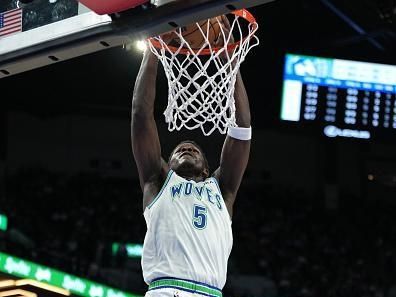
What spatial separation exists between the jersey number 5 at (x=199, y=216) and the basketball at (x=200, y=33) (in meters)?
0.90

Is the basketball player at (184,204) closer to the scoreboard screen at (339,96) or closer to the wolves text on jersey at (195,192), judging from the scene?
the wolves text on jersey at (195,192)

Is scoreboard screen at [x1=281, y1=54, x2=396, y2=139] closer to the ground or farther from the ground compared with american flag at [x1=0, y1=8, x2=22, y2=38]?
farther from the ground

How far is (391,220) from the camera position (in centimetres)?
1661

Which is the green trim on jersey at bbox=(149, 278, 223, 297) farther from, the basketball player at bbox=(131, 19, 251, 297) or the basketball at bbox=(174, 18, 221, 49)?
the basketball at bbox=(174, 18, 221, 49)

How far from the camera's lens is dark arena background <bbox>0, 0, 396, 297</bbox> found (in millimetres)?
11180

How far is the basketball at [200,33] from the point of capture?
13.9 ft

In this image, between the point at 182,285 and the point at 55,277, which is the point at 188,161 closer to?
the point at 182,285

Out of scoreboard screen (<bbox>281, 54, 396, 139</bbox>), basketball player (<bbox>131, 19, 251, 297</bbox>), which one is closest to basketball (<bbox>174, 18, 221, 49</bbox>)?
basketball player (<bbox>131, 19, 251, 297</bbox>)

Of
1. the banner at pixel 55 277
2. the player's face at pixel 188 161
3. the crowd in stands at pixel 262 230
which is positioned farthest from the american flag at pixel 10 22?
the crowd in stands at pixel 262 230

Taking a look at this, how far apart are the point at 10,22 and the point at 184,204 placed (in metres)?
1.24

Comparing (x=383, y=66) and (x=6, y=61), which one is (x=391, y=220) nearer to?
(x=383, y=66)

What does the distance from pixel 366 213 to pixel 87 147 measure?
580 centimetres

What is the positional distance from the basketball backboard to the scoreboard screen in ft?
24.0

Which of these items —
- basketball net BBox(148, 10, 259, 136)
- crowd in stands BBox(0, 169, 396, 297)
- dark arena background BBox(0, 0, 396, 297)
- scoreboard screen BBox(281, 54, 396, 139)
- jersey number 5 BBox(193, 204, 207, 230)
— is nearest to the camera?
jersey number 5 BBox(193, 204, 207, 230)
